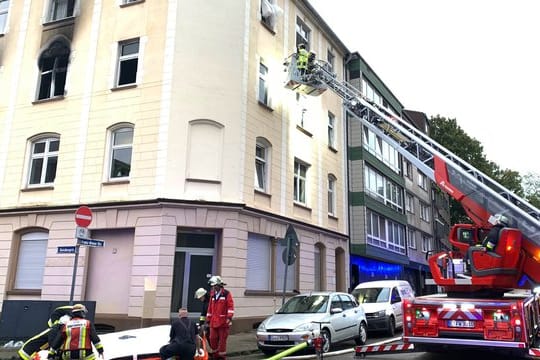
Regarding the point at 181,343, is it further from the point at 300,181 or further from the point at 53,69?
the point at 53,69

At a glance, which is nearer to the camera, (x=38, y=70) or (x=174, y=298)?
(x=174, y=298)

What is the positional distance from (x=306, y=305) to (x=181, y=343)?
19.7 feet

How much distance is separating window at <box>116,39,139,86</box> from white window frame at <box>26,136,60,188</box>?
11.4ft

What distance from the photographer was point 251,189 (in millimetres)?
17109

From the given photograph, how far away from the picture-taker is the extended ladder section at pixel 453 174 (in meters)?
9.21

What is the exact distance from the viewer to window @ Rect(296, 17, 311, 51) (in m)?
22.4

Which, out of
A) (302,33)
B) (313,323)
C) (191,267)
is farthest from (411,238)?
(313,323)

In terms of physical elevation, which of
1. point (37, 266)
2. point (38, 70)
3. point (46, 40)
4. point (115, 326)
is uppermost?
point (46, 40)

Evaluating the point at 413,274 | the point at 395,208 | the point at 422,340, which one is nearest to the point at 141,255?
the point at 422,340

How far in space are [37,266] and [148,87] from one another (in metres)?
7.61

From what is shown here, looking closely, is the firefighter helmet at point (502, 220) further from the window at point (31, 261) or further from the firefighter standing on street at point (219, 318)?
the window at point (31, 261)

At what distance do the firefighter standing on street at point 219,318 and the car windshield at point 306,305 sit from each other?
2114 mm

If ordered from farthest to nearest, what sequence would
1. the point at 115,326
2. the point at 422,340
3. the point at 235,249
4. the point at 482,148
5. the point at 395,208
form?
the point at 482,148, the point at 395,208, the point at 235,249, the point at 115,326, the point at 422,340

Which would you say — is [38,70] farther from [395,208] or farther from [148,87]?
[395,208]
